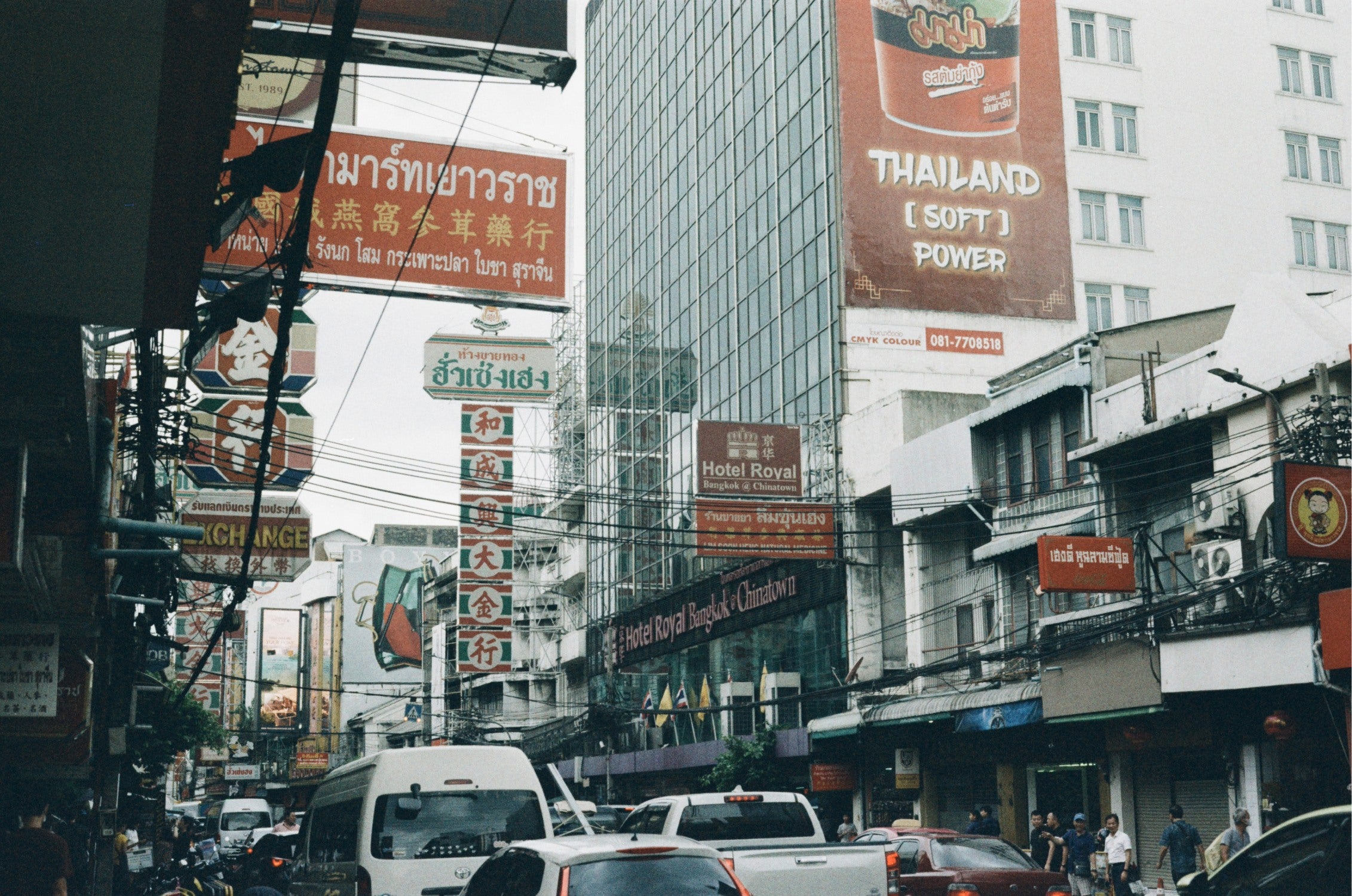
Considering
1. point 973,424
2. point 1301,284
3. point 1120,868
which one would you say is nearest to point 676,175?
point 1301,284

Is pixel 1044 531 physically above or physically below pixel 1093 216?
below

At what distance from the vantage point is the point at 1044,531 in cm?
3056

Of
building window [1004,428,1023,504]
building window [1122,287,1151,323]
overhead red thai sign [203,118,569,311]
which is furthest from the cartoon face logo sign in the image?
building window [1122,287,1151,323]

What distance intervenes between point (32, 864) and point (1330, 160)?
4658 cm

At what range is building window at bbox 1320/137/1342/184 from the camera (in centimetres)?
4697

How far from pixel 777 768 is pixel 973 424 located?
1334 centimetres

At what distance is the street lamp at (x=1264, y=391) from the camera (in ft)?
72.8

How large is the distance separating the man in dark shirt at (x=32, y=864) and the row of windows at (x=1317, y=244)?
43433 mm

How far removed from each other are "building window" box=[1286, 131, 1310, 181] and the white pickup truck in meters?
36.9

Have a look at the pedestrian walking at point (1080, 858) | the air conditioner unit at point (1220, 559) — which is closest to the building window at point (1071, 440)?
the air conditioner unit at point (1220, 559)

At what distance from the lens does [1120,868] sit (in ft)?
73.3

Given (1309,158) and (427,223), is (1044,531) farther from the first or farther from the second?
(1309,158)

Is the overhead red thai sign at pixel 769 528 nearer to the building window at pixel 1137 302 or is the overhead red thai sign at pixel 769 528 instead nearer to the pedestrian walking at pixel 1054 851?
the pedestrian walking at pixel 1054 851

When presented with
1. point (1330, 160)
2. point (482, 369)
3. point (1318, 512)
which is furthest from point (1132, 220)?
point (1318, 512)
